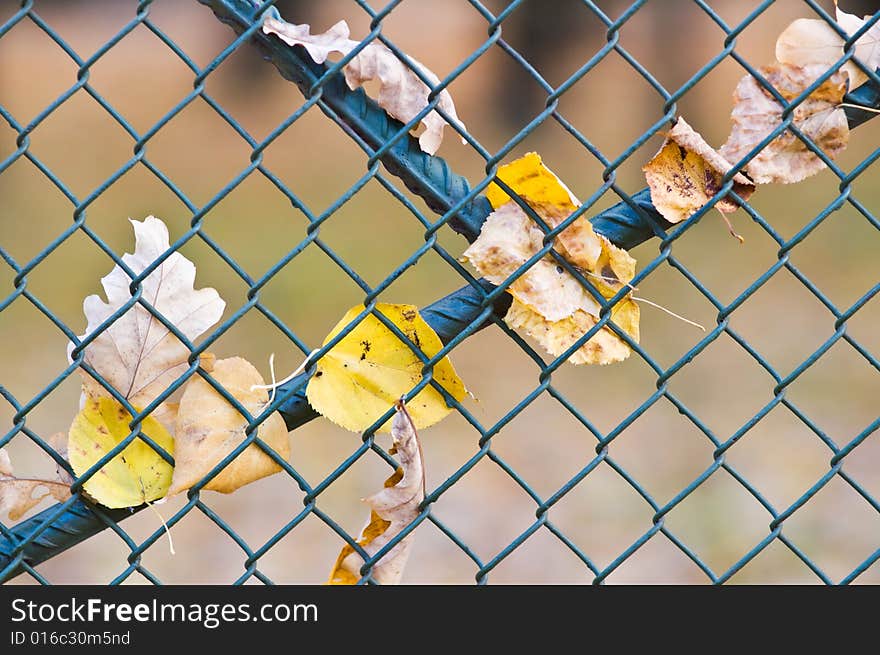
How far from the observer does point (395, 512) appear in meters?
1.30

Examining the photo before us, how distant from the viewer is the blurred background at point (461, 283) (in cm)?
368

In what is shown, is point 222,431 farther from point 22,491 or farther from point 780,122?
point 780,122

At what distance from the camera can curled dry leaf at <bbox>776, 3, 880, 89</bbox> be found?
4.22ft

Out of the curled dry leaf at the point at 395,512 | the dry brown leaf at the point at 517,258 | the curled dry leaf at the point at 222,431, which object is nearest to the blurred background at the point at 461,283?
the curled dry leaf at the point at 395,512

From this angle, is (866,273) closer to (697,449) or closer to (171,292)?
(697,449)

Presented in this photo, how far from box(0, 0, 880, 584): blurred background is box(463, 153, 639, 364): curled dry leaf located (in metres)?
2.36

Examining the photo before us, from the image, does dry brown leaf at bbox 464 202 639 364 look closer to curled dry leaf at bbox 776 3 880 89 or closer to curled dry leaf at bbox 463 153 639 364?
curled dry leaf at bbox 463 153 639 364

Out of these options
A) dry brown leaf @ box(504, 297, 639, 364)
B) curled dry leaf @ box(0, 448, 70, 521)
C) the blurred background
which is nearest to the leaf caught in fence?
curled dry leaf @ box(0, 448, 70, 521)

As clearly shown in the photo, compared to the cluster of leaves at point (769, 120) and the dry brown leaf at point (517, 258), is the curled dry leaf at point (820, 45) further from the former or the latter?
the dry brown leaf at point (517, 258)

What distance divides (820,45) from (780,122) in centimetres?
12

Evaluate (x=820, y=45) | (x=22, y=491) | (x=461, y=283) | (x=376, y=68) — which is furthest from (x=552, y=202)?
(x=461, y=283)
